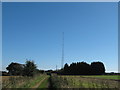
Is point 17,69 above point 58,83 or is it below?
below

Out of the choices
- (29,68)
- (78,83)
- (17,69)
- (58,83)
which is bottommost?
(17,69)

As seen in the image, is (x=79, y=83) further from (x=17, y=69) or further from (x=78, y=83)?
(x=17, y=69)

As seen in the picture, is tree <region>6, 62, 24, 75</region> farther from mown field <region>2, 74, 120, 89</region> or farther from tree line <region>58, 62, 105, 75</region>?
mown field <region>2, 74, 120, 89</region>

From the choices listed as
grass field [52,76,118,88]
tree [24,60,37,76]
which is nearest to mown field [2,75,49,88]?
grass field [52,76,118,88]

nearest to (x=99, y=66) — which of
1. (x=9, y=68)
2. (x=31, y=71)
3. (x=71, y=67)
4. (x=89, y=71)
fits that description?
(x=89, y=71)

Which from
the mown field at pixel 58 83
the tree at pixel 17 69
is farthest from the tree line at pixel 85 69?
the mown field at pixel 58 83

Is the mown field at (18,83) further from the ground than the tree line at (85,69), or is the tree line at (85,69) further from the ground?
the mown field at (18,83)

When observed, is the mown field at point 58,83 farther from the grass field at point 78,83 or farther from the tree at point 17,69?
the tree at point 17,69

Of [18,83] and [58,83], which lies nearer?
[58,83]

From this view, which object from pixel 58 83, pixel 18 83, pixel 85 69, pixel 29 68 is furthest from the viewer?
pixel 85 69

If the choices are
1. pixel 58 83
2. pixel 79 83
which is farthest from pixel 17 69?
pixel 58 83

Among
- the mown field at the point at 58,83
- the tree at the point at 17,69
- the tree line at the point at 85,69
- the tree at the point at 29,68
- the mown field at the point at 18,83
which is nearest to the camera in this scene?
the mown field at the point at 58,83

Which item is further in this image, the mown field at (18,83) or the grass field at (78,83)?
the mown field at (18,83)

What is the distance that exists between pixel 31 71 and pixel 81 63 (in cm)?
5442
